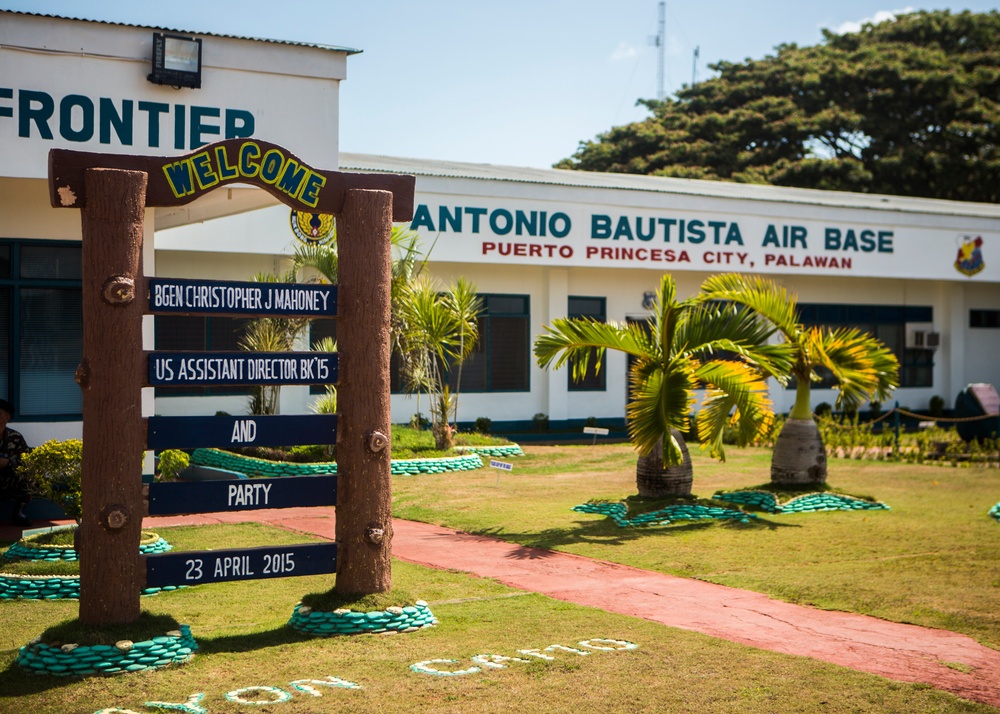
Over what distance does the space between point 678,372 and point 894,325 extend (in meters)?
16.5

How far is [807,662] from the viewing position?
6570mm

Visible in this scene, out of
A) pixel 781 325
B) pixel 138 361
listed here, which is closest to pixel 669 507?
pixel 781 325

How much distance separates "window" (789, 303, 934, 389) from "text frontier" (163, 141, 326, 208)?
20.3m

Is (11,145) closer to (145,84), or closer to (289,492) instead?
(145,84)

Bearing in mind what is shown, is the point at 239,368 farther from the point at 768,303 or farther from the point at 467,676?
the point at 768,303

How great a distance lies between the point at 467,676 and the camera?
6.13m

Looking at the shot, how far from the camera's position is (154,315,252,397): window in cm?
1825

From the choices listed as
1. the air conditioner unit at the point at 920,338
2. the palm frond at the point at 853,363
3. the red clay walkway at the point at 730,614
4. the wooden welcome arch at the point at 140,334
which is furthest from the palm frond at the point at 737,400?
the air conditioner unit at the point at 920,338

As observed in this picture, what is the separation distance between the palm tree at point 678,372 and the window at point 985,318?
1709 cm

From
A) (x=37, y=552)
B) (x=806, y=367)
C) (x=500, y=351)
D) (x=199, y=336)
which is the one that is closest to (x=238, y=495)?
(x=37, y=552)

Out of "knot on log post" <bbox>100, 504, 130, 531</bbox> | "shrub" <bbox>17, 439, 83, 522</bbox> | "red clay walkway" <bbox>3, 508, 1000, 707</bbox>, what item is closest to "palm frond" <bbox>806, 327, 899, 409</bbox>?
"red clay walkway" <bbox>3, 508, 1000, 707</bbox>

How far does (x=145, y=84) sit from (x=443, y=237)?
9.23 meters

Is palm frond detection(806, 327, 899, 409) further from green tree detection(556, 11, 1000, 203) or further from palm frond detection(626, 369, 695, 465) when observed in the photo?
green tree detection(556, 11, 1000, 203)

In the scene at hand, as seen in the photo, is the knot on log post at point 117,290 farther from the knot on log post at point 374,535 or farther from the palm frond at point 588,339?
the palm frond at point 588,339
